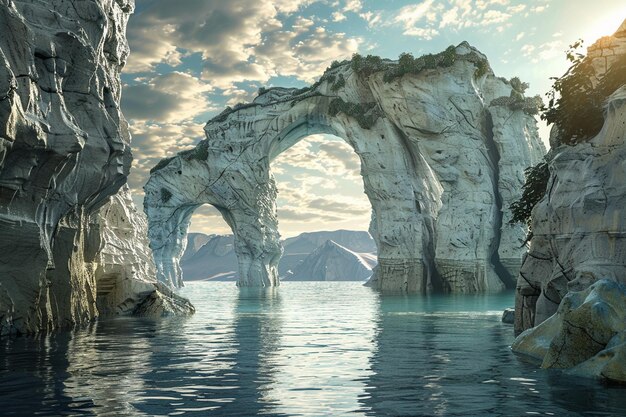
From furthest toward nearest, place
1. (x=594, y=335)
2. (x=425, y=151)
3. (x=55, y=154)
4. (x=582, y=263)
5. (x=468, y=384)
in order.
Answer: (x=425, y=151)
(x=55, y=154)
(x=582, y=263)
(x=594, y=335)
(x=468, y=384)

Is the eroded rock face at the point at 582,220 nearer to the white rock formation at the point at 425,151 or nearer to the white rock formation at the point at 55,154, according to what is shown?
the white rock formation at the point at 55,154

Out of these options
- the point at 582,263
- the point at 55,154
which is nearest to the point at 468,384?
the point at 582,263

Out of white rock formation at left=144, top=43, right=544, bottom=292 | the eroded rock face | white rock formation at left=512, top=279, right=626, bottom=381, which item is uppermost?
white rock formation at left=144, top=43, right=544, bottom=292

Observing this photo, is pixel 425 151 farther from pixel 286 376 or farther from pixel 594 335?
pixel 286 376

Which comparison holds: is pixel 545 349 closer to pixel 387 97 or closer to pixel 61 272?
pixel 61 272

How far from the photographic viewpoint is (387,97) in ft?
205

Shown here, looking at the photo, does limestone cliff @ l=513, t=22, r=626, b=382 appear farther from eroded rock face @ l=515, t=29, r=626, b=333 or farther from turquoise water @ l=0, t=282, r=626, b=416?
turquoise water @ l=0, t=282, r=626, b=416

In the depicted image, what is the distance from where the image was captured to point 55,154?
1916cm

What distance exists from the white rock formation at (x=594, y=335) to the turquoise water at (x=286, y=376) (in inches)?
19.1

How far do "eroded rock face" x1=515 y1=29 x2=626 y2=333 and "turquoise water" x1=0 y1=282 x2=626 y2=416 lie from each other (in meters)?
2.28

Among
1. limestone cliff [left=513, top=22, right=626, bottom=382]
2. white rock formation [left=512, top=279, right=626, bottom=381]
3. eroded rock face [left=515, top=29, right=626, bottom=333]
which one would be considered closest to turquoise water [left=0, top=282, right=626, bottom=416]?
white rock formation [left=512, top=279, right=626, bottom=381]

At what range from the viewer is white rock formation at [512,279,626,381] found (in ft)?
39.1

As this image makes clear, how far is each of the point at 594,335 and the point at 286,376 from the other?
5998 millimetres

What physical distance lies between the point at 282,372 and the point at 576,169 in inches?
381
